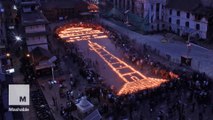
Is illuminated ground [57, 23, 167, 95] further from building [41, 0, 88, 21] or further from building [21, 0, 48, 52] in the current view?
building [21, 0, 48, 52]

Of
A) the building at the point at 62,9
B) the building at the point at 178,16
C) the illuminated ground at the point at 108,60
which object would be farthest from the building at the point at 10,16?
the building at the point at 178,16

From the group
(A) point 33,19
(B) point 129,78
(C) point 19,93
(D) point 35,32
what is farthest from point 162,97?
(A) point 33,19

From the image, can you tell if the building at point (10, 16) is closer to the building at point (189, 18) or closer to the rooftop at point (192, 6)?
the building at point (189, 18)

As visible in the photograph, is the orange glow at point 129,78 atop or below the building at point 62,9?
below

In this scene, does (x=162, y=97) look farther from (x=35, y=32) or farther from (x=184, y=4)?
(x=184, y=4)

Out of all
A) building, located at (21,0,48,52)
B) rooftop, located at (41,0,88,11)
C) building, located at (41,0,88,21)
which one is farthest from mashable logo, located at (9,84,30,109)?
rooftop, located at (41,0,88,11)
